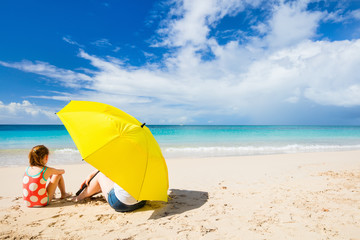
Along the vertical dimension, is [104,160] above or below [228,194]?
above

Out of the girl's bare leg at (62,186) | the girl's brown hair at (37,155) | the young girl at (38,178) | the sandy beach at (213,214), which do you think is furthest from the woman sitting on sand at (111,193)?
the girl's brown hair at (37,155)

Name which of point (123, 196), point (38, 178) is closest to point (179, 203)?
point (123, 196)

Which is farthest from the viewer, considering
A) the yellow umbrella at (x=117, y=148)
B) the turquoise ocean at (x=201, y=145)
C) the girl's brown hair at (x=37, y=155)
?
the turquoise ocean at (x=201, y=145)

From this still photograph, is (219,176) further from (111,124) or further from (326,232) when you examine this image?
(111,124)

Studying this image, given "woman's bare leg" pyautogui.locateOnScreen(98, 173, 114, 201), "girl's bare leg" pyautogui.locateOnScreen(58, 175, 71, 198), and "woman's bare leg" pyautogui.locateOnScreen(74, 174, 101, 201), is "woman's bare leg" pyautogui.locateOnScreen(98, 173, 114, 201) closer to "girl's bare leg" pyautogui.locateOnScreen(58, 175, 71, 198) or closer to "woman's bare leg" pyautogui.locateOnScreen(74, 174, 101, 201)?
"woman's bare leg" pyautogui.locateOnScreen(74, 174, 101, 201)

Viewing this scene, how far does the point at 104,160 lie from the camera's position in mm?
2982

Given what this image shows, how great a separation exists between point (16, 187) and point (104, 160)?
13.7 ft

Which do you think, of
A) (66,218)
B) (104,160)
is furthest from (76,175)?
(104,160)

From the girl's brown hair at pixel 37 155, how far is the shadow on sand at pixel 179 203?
2105 millimetres

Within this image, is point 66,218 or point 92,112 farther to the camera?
point 66,218

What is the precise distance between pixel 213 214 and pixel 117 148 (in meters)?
2.02

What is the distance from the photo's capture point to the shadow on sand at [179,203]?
3.79 m

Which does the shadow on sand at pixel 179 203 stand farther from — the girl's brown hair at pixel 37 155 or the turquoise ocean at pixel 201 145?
the turquoise ocean at pixel 201 145

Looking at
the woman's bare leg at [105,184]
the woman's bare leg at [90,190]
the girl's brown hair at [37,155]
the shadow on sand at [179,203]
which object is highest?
the girl's brown hair at [37,155]
